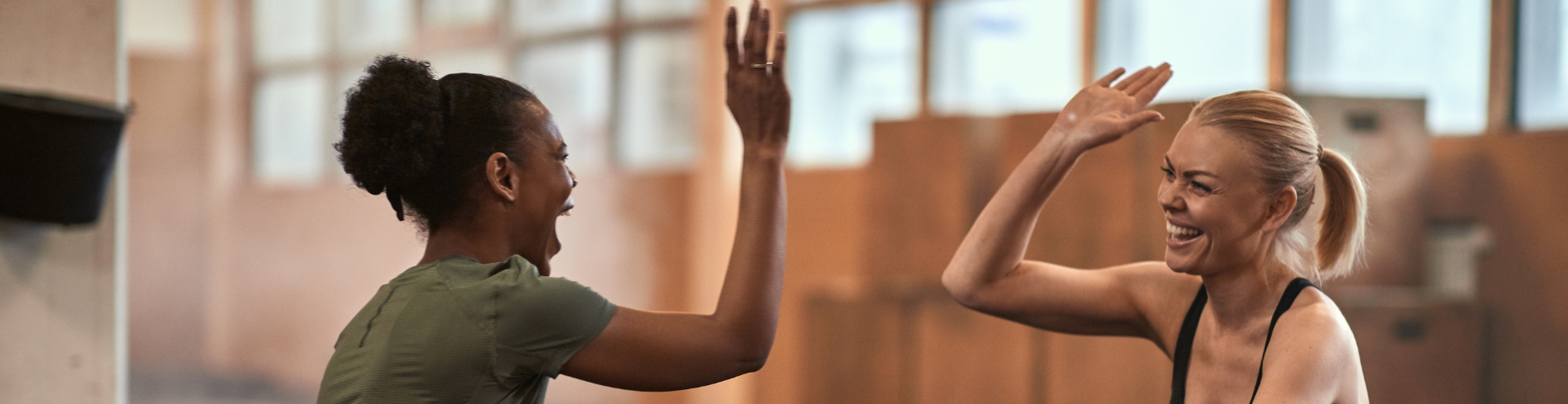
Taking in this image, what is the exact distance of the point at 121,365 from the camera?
268cm

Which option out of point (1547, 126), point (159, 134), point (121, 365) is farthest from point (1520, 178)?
point (159, 134)

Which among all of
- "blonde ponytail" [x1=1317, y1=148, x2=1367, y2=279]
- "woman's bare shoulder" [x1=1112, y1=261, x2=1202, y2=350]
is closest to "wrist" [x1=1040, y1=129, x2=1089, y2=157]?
"woman's bare shoulder" [x1=1112, y1=261, x2=1202, y2=350]

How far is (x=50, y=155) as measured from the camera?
95.7 inches

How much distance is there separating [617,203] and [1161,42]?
9.19 ft

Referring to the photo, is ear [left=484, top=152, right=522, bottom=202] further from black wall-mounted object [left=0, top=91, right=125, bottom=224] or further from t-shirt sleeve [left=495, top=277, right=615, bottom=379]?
black wall-mounted object [left=0, top=91, right=125, bottom=224]

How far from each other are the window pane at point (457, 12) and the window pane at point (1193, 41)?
12.0 ft

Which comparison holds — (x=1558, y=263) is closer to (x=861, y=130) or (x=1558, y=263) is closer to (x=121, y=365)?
(x=861, y=130)

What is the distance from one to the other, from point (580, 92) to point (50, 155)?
12.4 feet

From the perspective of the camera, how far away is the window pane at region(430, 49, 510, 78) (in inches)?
261

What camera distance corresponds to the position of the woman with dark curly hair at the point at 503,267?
4.33 feet

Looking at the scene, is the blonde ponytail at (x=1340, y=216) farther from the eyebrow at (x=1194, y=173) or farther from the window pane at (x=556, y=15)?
the window pane at (x=556, y=15)

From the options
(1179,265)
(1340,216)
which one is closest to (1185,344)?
(1179,265)

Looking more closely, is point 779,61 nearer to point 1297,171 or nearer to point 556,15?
point 1297,171

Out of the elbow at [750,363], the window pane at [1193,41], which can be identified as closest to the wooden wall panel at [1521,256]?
the window pane at [1193,41]
